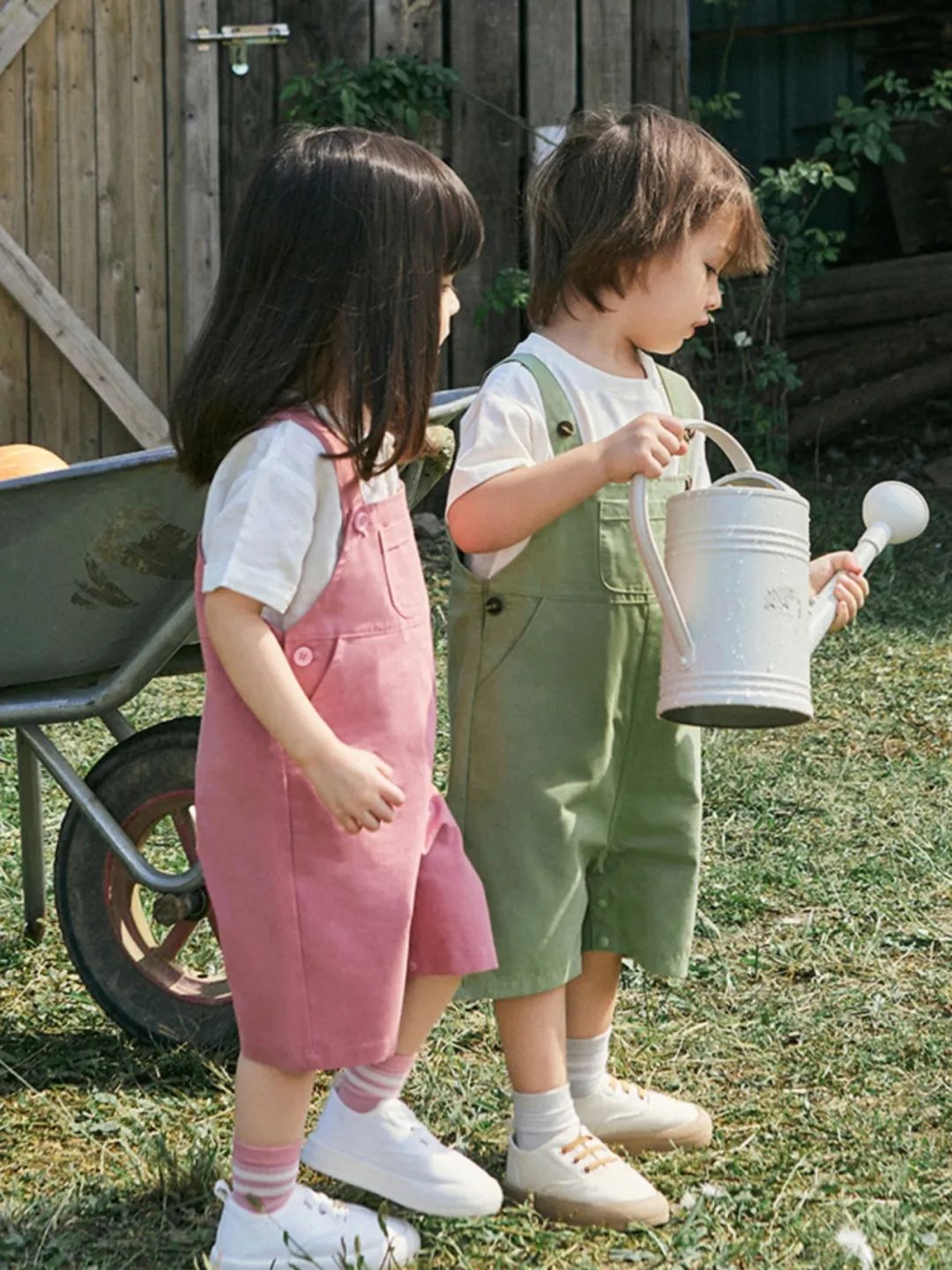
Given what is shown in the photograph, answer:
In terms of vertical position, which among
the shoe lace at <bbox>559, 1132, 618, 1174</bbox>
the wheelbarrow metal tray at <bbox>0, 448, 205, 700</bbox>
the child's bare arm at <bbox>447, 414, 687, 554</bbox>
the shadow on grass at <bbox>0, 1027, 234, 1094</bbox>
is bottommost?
the shadow on grass at <bbox>0, 1027, 234, 1094</bbox>

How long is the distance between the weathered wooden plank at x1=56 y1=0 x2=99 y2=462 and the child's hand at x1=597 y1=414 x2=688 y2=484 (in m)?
4.72

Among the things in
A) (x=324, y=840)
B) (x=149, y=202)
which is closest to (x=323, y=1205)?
(x=324, y=840)

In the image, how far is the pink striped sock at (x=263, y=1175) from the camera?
6.48 feet

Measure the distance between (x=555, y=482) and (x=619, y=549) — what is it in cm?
16

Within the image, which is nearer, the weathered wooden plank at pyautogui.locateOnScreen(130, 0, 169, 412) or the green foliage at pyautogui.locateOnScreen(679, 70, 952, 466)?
the weathered wooden plank at pyautogui.locateOnScreen(130, 0, 169, 412)

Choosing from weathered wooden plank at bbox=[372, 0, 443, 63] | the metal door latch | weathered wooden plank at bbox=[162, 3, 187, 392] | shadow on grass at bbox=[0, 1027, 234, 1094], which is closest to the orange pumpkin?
shadow on grass at bbox=[0, 1027, 234, 1094]

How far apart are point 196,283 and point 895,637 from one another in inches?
107

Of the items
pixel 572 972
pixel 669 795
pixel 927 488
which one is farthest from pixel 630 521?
pixel 927 488

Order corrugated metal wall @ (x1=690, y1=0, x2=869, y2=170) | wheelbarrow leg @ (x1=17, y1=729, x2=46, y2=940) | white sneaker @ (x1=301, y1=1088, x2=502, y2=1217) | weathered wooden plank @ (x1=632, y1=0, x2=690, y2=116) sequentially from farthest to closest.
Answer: corrugated metal wall @ (x1=690, y1=0, x2=869, y2=170) → weathered wooden plank @ (x1=632, y1=0, x2=690, y2=116) → wheelbarrow leg @ (x1=17, y1=729, x2=46, y2=940) → white sneaker @ (x1=301, y1=1088, x2=502, y2=1217)

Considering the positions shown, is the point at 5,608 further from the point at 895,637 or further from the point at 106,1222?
the point at 895,637

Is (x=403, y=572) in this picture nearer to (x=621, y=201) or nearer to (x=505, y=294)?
(x=621, y=201)

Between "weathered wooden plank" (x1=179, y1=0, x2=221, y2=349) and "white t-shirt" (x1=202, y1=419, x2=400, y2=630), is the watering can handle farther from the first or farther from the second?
"weathered wooden plank" (x1=179, y1=0, x2=221, y2=349)

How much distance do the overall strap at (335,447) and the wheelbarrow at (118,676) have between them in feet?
2.04

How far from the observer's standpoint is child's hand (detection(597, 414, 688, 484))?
2.00 meters
